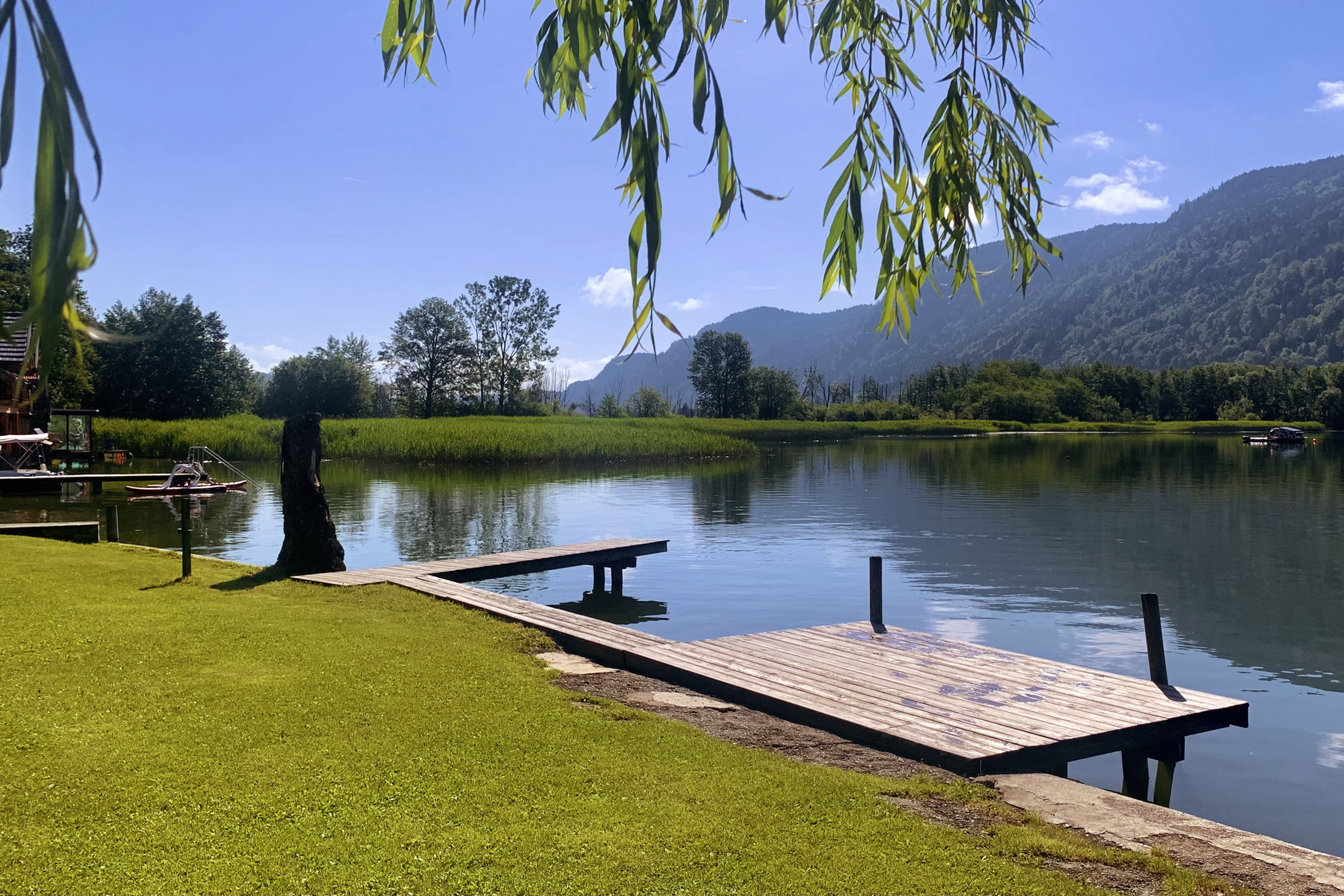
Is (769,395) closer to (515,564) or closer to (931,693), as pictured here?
(515,564)

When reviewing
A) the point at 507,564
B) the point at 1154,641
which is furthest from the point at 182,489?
the point at 1154,641

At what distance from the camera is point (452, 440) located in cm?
5509

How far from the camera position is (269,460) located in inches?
2199

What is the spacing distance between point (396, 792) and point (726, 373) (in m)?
122

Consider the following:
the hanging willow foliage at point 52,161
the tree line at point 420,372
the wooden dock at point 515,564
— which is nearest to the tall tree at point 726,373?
the tree line at point 420,372

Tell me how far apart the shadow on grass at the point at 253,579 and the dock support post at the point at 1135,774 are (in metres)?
11.4

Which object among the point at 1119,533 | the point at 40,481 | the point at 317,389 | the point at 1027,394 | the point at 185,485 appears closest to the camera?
the point at 40,481

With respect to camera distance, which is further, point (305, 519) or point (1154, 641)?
point (305, 519)

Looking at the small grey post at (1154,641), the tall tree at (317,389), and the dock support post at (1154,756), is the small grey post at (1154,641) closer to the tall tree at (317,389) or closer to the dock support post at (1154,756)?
the dock support post at (1154,756)

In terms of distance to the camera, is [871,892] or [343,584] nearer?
[871,892]

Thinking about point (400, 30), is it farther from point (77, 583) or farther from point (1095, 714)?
point (77, 583)

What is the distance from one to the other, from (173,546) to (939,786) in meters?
20.6

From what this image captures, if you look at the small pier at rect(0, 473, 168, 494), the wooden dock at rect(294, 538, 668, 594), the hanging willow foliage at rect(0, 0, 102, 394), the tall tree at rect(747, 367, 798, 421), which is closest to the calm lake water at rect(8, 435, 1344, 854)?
the small pier at rect(0, 473, 168, 494)

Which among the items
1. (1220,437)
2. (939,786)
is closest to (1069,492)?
(939,786)
